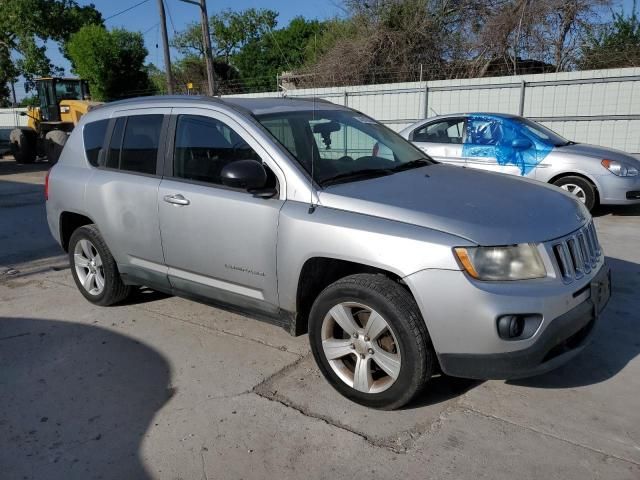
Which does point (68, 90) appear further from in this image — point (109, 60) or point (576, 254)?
point (109, 60)

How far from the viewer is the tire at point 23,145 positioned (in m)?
19.0

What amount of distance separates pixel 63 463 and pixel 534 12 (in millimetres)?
18398

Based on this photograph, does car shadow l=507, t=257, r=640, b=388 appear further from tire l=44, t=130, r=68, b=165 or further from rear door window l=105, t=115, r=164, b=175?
tire l=44, t=130, r=68, b=165

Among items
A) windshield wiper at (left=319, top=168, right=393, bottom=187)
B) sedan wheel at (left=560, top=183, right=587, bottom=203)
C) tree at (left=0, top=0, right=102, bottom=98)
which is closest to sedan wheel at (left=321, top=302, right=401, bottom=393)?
windshield wiper at (left=319, top=168, right=393, bottom=187)

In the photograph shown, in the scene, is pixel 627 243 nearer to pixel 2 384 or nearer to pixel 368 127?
pixel 368 127

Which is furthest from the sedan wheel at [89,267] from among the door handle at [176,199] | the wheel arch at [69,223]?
the door handle at [176,199]

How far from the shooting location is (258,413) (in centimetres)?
316

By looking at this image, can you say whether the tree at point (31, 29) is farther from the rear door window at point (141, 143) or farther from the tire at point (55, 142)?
the rear door window at point (141, 143)

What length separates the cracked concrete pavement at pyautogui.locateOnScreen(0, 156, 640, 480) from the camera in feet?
8.84

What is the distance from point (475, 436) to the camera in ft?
9.45

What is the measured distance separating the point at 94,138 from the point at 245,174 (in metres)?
2.16

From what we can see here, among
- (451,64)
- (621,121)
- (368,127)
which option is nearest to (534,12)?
(451,64)

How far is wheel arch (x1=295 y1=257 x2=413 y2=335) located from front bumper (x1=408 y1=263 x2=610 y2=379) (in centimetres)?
57

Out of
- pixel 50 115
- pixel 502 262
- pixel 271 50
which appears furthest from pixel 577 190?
pixel 271 50
